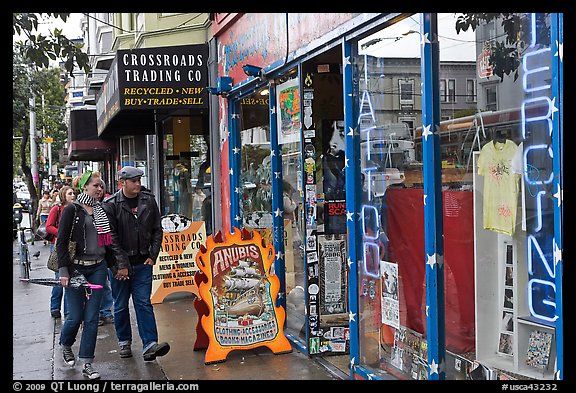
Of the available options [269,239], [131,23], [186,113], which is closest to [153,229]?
[269,239]

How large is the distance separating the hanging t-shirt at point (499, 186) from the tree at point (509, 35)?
451mm

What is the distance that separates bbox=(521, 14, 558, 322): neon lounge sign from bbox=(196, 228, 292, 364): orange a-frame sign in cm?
334

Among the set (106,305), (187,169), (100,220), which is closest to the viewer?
(100,220)

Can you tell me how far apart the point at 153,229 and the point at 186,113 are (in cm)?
627

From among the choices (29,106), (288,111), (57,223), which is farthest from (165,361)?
(29,106)

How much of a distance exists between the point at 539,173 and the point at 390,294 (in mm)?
1949

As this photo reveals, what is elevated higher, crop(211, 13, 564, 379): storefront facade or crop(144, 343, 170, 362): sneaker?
crop(211, 13, 564, 379): storefront facade

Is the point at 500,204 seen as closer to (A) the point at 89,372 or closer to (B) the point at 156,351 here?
(B) the point at 156,351

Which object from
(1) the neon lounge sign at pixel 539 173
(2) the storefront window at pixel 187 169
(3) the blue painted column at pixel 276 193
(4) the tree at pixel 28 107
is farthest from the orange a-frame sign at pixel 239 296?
(2) the storefront window at pixel 187 169

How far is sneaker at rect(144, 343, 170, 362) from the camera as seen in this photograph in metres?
6.68

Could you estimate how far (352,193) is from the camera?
573cm

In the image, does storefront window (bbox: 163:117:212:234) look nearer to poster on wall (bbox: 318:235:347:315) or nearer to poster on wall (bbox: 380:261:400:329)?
poster on wall (bbox: 318:235:347:315)

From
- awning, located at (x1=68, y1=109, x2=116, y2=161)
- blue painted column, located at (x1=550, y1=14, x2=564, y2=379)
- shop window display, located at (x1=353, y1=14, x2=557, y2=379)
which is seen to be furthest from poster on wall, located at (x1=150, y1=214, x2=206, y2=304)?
awning, located at (x1=68, y1=109, x2=116, y2=161)
